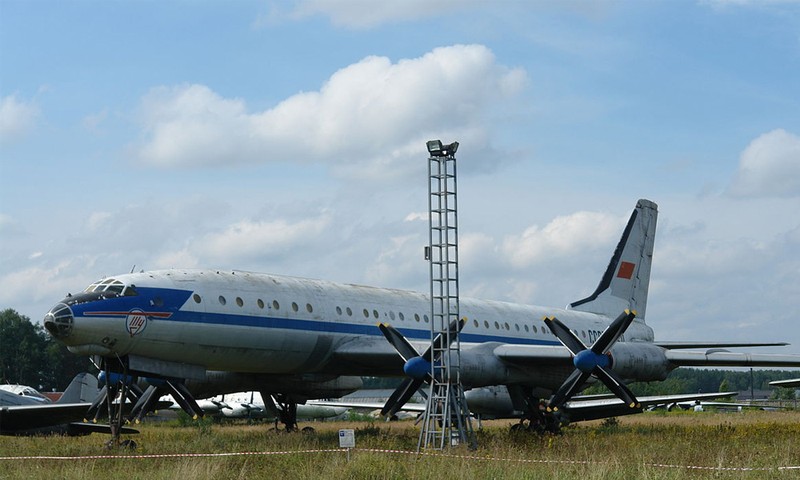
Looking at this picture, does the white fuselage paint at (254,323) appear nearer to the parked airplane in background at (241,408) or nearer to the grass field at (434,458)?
the grass field at (434,458)

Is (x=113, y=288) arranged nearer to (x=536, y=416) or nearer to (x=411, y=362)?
(x=411, y=362)

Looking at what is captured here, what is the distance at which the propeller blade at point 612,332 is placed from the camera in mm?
20766

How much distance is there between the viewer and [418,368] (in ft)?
66.3

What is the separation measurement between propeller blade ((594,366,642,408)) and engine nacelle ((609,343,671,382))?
823 mm

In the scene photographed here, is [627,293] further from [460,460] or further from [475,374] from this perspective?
[460,460]

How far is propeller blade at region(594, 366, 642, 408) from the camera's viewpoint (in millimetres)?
20703

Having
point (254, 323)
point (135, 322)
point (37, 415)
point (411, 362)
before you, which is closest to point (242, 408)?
point (37, 415)

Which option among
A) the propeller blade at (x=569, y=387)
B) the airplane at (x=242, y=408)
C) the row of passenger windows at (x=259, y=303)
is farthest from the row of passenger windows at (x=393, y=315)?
the airplane at (x=242, y=408)

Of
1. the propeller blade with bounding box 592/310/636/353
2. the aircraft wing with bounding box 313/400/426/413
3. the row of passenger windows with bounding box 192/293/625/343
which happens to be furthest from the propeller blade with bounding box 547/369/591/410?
the aircraft wing with bounding box 313/400/426/413

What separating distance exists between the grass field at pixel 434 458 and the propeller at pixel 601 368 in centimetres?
99

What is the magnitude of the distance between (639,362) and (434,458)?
9.30 metres

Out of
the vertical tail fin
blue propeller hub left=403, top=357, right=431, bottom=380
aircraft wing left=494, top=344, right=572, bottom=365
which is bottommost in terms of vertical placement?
blue propeller hub left=403, top=357, right=431, bottom=380

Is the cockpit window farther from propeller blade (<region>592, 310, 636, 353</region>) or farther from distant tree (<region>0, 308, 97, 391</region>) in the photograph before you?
distant tree (<region>0, 308, 97, 391</region>)

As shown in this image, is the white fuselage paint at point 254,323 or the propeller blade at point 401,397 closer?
the white fuselage paint at point 254,323
